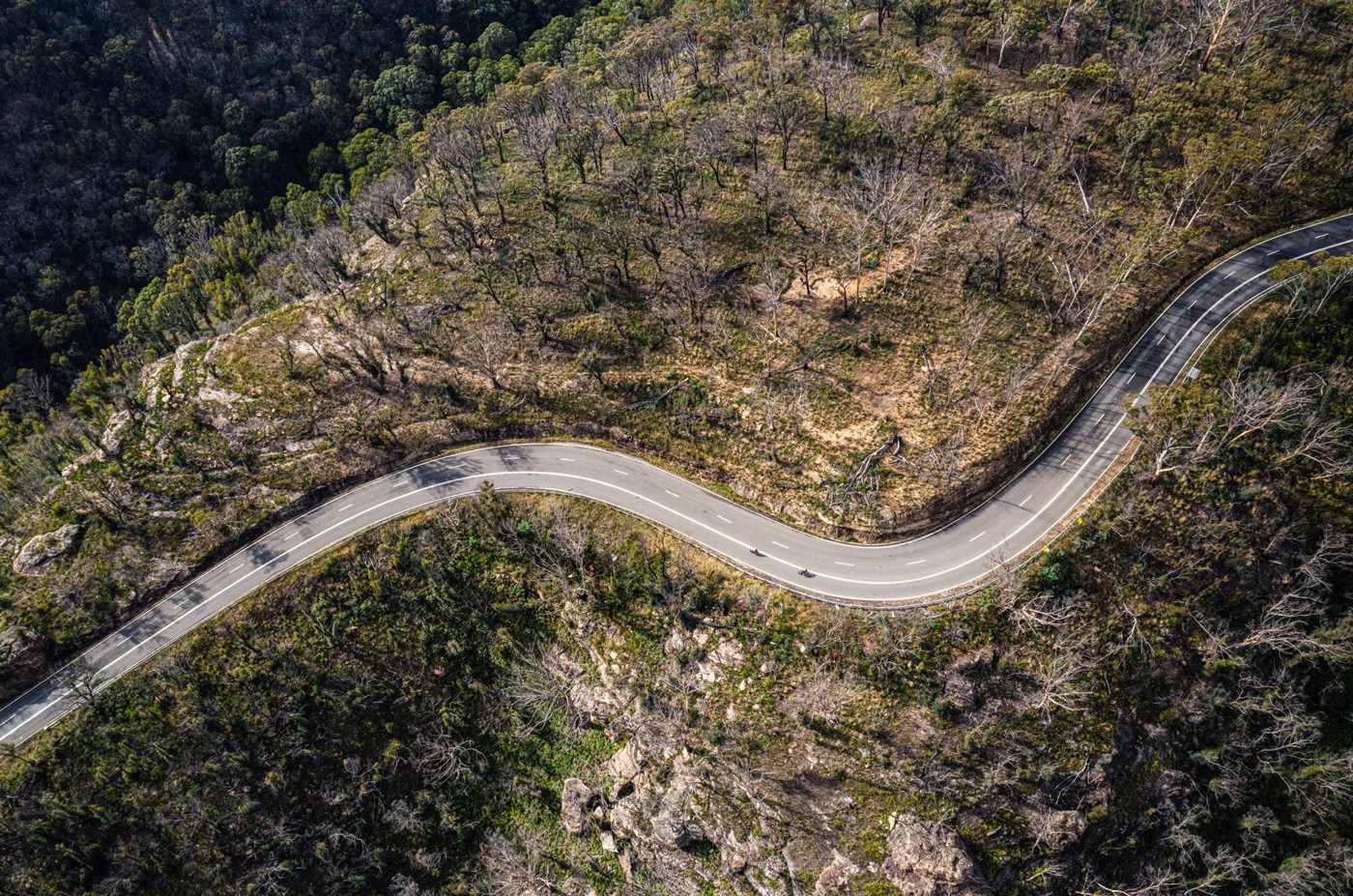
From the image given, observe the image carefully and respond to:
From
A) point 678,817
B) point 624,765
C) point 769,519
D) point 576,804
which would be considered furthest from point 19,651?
point 769,519

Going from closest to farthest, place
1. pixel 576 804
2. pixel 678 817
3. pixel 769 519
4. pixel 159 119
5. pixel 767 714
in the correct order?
pixel 767 714 < pixel 678 817 < pixel 576 804 < pixel 769 519 < pixel 159 119

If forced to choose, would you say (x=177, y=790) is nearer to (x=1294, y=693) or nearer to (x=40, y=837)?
(x=40, y=837)

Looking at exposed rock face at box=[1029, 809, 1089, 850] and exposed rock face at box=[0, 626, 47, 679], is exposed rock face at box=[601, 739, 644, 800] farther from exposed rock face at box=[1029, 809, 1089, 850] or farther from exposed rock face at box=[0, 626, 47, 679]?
exposed rock face at box=[0, 626, 47, 679]

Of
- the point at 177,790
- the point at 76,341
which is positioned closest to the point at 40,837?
the point at 177,790

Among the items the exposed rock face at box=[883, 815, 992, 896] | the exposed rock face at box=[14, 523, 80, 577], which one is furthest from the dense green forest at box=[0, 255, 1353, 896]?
the exposed rock face at box=[14, 523, 80, 577]

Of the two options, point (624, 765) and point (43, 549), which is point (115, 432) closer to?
point (43, 549)
